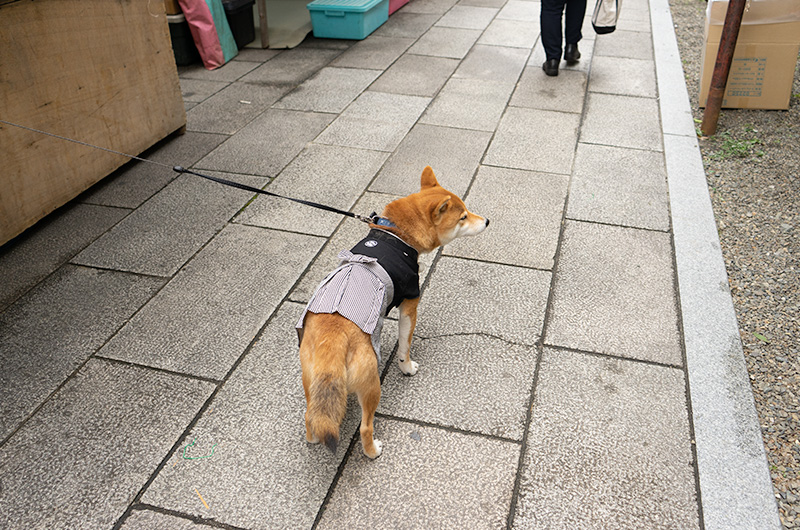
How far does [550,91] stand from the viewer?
21.8ft

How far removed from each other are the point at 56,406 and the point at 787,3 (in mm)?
6581

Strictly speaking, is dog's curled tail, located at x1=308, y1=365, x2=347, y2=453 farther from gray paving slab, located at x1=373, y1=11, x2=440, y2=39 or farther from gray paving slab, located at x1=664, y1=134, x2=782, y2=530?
gray paving slab, located at x1=373, y1=11, x2=440, y2=39

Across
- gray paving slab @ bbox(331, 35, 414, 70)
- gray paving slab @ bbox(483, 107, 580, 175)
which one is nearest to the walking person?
gray paving slab @ bbox(483, 107, 580, 175)

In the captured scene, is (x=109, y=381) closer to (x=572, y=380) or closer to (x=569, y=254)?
(x=572, y=380)

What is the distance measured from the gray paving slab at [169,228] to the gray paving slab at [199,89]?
1999 mm

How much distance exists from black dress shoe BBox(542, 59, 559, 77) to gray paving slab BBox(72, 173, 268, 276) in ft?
12.9

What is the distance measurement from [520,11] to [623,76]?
328 centimetres

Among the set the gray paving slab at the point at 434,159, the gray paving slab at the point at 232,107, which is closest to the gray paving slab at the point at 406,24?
the gray paving slab at the point at 232,107

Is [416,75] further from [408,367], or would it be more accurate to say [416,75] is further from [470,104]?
[408,367]

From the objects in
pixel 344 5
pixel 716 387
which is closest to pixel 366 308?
pixel 716 387

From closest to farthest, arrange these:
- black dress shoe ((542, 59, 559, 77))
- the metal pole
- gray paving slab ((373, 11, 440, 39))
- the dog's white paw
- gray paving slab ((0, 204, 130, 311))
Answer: the dog's white paw
gray paving slab ((0, 204, 130, 311))
the metal pole
black dress shoe ((542, 59, 559, 77))
gray paving slab ((373, 11, 440, 39))

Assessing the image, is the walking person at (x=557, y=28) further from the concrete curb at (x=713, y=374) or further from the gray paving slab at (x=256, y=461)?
the gray paving slab at (x=256, y=461)

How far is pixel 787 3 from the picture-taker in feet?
17.4

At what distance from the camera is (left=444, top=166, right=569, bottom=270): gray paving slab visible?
4.01 m
